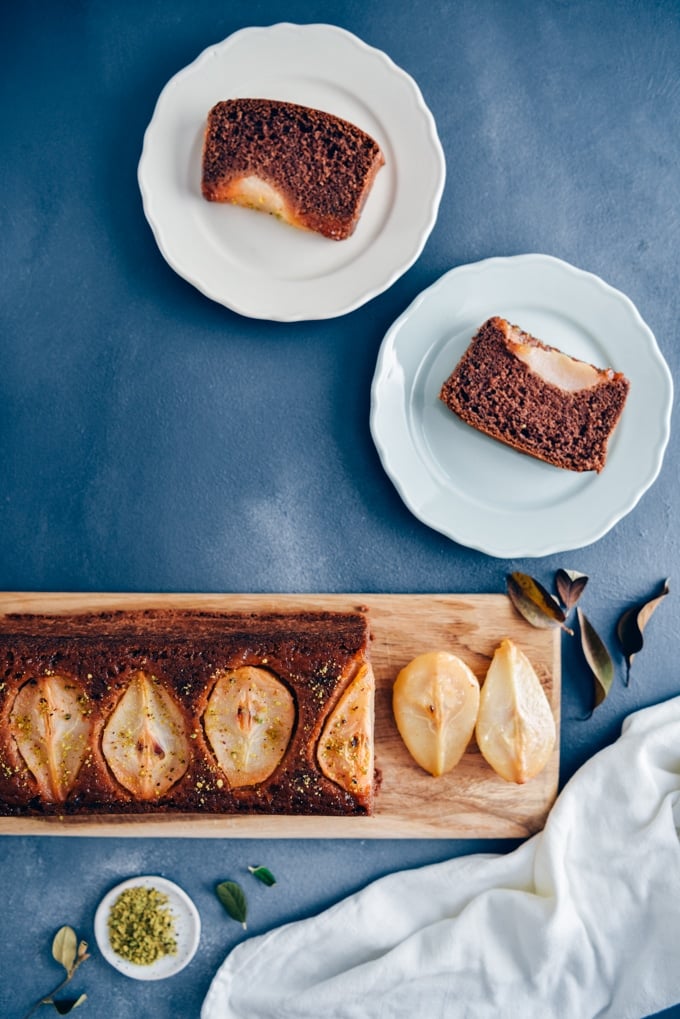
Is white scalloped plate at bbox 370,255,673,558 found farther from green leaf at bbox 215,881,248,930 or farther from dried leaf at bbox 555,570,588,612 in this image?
green leaf at bbox 215,881,248,930

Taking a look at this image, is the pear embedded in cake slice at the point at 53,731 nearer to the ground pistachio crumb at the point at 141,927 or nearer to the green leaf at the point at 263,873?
the ground pistachio crumb at the point at 141,927

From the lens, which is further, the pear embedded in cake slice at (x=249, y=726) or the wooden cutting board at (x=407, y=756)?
the wooden cutting board at (x=407, y=756)

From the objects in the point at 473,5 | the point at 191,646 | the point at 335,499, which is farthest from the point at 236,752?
the point at 473,5

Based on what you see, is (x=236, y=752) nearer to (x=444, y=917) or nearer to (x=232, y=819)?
(x=232, y=819)

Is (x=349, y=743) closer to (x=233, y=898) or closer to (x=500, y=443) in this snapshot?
(x=233, y=898)

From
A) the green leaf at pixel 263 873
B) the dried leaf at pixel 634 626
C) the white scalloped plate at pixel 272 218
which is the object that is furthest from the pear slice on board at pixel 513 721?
the white scalloped plate at pixel 272 218
